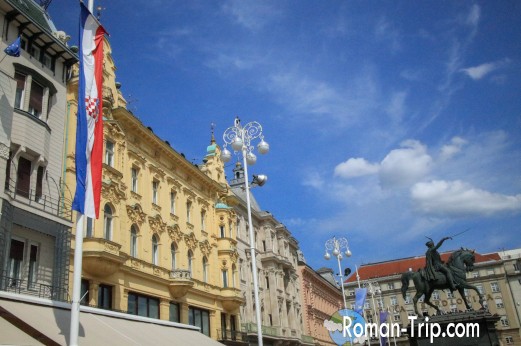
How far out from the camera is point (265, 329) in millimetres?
42188

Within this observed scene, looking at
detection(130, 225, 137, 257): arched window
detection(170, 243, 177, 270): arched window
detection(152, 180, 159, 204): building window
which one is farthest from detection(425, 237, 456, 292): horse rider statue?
detection(152, 180, 159, 204): building window

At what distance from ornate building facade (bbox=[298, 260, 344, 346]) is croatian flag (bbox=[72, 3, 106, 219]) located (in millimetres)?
48425

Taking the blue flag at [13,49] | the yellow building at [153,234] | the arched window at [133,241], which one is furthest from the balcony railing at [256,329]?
the blue flag at [13,49]

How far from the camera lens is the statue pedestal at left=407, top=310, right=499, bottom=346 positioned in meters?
16.4

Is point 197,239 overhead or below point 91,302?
overhead

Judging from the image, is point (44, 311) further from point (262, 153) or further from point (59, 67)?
point (59, 67)

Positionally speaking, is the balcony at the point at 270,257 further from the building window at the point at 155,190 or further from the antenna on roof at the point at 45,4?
the antenna on roof at the point at 45,4

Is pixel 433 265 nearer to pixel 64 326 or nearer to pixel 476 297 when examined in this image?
pixel 64 326

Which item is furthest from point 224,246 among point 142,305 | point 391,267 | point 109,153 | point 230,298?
point 391,267

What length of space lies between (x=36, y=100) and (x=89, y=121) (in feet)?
28.5

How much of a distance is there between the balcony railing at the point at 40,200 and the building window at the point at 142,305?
6916 millimetres

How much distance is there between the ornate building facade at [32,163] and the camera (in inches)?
675

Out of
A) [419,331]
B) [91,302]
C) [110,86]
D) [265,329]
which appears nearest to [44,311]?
[91,302]

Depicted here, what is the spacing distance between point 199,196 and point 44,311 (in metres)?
20.6
